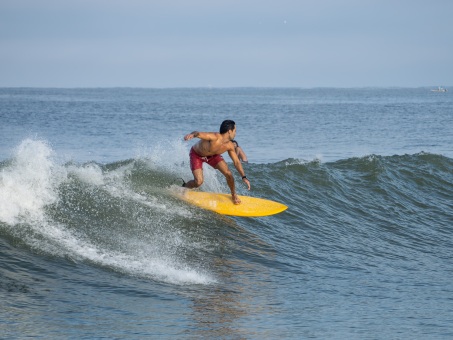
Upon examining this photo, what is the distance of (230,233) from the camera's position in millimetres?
12078

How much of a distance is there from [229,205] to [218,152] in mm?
1132

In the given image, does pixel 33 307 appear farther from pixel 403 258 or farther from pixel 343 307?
pixel 403 258

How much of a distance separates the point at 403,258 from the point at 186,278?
165 inches

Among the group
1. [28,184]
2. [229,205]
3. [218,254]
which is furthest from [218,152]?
[28,184]

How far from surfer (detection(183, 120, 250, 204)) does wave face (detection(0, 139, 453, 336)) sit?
0.82 metres

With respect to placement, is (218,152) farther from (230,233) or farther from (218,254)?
(218,254)

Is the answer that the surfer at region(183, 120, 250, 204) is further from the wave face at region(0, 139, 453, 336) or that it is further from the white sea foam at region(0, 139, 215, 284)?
the white sea foam at region(0, 139, 215, 284)

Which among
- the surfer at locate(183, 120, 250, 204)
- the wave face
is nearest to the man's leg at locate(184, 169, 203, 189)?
the surfer at locate(183, 120, 250, 204)

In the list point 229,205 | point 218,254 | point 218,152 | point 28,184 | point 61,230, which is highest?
point 218,152

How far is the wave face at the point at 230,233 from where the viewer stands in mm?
9445

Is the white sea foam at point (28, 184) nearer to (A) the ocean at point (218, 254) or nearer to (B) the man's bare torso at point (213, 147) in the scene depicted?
(A) the ocean at point (218, 254)

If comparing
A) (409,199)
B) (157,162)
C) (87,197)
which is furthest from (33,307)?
(409,199)

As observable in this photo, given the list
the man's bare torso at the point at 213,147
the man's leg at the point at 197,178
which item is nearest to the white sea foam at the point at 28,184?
the man's leg at the point at 197,178

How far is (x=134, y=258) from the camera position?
32.3 feet
